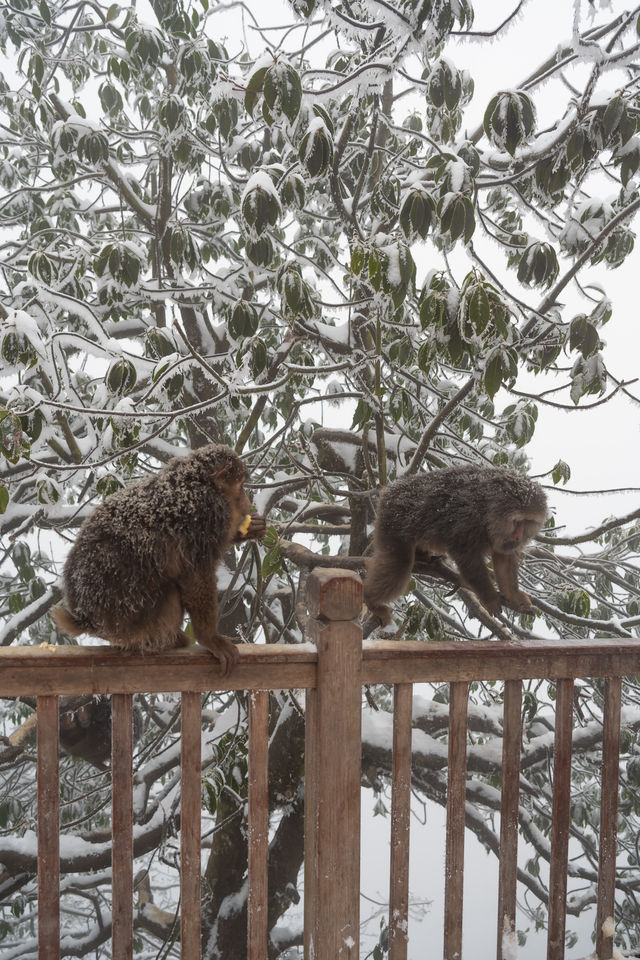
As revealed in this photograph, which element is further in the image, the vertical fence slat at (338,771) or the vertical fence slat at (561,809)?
the vertical fence slat at (561,809)

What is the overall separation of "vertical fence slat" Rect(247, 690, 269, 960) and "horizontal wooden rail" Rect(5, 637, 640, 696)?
103 mm

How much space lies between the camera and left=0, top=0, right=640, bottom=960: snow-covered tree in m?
2.21

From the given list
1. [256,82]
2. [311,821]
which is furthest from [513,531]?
[256,82]

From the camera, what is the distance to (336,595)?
1.49m

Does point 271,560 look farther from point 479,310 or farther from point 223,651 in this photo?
point 479,310

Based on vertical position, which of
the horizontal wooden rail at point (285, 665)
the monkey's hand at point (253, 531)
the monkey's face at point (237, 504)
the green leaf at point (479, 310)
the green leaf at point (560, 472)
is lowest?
the horizontal wooden rail at point (285, 665)

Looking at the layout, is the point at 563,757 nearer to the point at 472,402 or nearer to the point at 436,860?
the point at 472,402

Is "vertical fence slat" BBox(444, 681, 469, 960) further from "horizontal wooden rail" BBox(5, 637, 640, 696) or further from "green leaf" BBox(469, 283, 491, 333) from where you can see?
"green leaf" BBox(469, 283, 491, 333)

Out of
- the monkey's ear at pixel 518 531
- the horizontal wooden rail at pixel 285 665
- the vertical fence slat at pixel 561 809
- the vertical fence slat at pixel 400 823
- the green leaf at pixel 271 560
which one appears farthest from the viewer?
the green leaf at pixel 271 560

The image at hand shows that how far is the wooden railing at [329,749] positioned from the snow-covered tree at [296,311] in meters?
0.68

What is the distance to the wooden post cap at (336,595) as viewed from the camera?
1483 mm

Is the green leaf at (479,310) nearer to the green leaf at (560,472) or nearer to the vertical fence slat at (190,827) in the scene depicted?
the vertical fence slat at (190,827)

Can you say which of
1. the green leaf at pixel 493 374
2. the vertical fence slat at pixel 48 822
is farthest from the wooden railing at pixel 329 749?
the green leaf at pixel 493 374

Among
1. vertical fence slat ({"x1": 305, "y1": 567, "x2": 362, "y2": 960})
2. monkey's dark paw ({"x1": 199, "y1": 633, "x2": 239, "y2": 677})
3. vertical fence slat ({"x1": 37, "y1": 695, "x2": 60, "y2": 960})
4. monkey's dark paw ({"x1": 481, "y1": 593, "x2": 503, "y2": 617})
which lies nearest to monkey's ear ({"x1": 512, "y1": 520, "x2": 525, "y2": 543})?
monkey's dark paw ({"x1": 481, "y1": 593, "x2": 503, "y2": 617})
